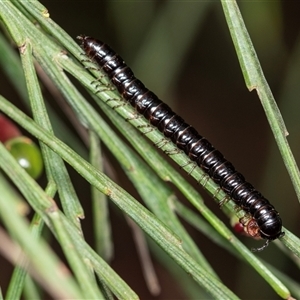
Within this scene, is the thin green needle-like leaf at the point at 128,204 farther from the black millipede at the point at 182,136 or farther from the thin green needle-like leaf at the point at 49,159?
the black millipede at the point at 182,136

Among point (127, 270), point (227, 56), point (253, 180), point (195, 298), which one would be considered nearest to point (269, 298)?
point (253, 180)

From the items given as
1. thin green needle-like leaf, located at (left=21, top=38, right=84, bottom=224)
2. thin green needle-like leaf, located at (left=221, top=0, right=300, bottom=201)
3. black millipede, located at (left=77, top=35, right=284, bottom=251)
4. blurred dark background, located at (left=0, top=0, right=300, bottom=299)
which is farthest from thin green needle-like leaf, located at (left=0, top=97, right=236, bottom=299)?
blurred dark background, located at (left=0, top=0, right=300, bottom=299)

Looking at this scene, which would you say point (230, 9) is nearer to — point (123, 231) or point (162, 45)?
point (162, 45)

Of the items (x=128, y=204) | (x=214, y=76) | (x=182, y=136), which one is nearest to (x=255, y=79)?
(x=128, y=204)

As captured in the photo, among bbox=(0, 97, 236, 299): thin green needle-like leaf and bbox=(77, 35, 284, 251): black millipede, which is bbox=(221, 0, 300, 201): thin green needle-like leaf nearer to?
bbox=(0, 97, 236, 299): thin green needle-like leaf

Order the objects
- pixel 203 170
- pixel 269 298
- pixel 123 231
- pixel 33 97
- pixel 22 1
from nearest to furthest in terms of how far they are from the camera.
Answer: pixel 33 97 → pixel 22 1 → pixel 203 170 → pixel 269 298 → pixel 123 231

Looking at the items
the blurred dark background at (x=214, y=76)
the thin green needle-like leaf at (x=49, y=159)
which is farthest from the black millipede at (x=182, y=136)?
the blurred dark background at (x=214, y=76)
